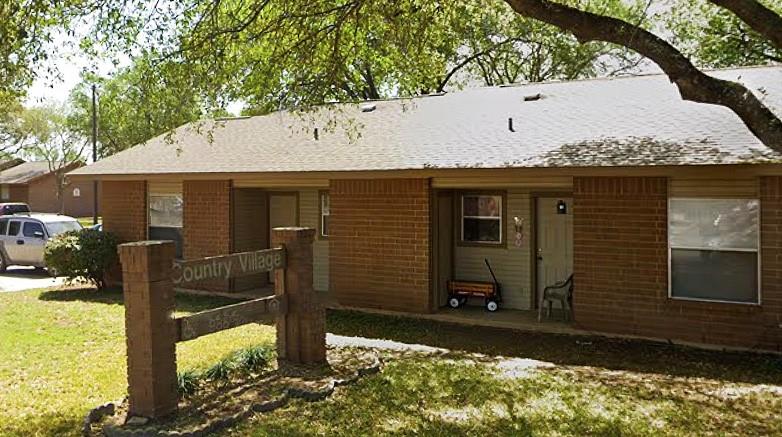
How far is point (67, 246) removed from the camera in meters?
14.6

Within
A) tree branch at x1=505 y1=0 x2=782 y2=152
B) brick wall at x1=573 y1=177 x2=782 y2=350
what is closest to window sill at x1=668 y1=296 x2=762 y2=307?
brick wall at x1=573 y1=177 x2=782 y2=350

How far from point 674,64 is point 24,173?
5291 cm

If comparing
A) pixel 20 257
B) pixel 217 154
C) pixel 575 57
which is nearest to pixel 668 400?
pixel 217 154

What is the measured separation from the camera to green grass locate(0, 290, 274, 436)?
6.40 metres

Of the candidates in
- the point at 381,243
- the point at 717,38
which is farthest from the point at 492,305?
the point at 717,38

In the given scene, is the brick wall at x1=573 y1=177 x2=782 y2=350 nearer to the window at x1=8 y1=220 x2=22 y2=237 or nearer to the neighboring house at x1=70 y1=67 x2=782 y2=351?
the neighboring house at x1=70 y1=67 x2=782 y2=351

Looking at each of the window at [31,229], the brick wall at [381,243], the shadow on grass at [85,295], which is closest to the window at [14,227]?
the window at [31,229]

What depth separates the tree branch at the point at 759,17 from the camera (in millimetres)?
7359

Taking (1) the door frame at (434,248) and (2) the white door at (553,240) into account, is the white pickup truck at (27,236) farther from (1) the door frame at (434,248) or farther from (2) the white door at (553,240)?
(2) the white door at (553,240)

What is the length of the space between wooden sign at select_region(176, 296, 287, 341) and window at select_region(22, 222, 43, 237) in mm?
13886

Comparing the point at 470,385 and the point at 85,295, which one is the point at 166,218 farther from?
the point at 470,385

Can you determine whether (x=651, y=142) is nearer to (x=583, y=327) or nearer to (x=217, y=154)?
(x=583, y=327)

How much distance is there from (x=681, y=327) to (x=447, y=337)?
10.8ft

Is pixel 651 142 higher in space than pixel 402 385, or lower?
higher
